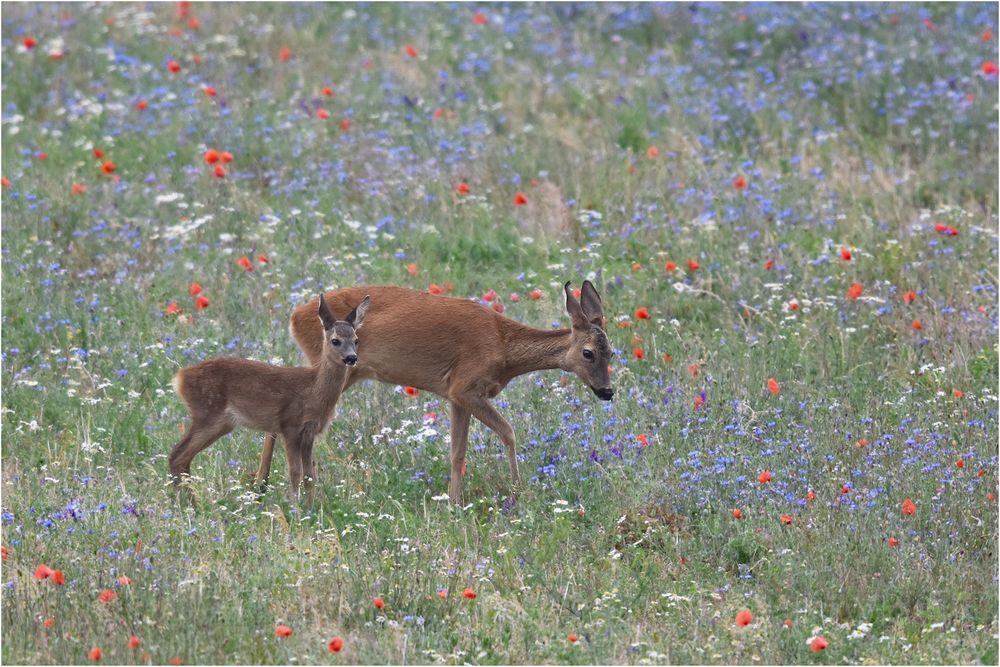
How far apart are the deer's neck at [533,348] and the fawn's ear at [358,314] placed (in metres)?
0.89

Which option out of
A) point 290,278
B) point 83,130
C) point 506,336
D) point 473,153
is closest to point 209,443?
point 506,336

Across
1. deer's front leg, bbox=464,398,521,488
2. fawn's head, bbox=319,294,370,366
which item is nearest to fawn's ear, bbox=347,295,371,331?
fawn's head, bbox=319,294,370,366

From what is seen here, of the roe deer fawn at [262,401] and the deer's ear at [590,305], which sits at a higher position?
the deer's ear at [590,305]

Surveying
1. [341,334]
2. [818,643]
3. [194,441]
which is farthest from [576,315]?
[818,643]

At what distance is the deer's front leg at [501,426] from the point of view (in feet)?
30.3

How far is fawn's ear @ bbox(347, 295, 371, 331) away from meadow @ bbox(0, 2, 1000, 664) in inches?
27.7

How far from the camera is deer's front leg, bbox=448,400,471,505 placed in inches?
356

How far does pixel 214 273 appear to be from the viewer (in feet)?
38.9

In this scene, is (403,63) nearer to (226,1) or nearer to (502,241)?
(226,1)

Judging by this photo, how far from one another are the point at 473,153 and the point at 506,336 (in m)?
4.22

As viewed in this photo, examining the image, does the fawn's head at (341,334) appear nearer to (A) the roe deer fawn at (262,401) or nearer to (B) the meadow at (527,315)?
(A) the roe deer fawn at (262,401)

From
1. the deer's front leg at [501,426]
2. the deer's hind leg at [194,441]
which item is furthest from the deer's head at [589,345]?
the deer's hind leg at [194,441]

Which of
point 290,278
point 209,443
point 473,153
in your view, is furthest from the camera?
point 473,153

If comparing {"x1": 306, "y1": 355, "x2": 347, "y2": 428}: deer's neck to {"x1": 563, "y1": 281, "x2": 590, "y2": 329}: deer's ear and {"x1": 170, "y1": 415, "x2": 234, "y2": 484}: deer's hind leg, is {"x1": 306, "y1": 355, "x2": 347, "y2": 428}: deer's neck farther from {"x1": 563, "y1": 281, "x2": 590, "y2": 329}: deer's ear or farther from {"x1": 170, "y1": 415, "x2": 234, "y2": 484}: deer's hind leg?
{"x1": 563, "y1": 281, "x2": 590, "y2": 329}: deer's ear
